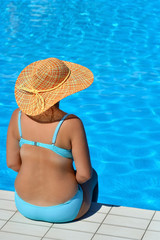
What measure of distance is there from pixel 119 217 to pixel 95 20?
7794 mm

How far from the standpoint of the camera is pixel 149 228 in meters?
3.85

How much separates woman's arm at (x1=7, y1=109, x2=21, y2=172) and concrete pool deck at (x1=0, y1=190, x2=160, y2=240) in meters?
0.42

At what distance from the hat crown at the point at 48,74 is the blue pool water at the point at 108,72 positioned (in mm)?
2157

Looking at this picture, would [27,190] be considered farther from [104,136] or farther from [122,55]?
[122,55]

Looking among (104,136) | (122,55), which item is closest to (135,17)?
(122,55)

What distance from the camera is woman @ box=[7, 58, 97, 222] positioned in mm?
3599

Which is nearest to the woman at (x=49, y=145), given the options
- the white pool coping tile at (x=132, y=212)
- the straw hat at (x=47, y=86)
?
the straw hat at (x=47, y=86)

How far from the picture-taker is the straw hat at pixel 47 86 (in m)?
3.56

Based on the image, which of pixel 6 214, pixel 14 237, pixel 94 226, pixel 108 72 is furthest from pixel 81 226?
pixel 108 72

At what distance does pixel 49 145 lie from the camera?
3.66 m

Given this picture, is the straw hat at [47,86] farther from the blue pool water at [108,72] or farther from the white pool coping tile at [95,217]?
the blue pool water at [108,72]

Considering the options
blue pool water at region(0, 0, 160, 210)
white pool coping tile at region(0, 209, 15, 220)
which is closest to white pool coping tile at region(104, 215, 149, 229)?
white pool coping tile at region(0, 209, 15, 220)

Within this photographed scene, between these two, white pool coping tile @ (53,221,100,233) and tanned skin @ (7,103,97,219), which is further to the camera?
white pool coping tile @ (53,221,100,233)

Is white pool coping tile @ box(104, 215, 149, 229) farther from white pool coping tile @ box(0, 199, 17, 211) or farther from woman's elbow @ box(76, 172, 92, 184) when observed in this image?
white pool coping tile @ box(0, 199, 17, 211)
